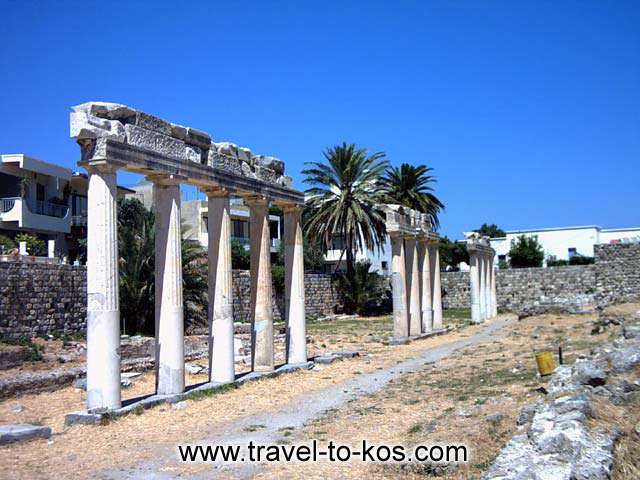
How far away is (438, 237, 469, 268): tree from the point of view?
7600 centimetres

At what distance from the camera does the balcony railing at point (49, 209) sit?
3991 cm

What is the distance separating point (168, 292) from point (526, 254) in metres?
63.0

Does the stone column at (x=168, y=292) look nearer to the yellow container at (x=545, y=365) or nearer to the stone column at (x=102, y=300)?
the stone column at (x=102, y=300)

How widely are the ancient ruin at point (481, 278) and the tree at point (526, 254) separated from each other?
3213cm

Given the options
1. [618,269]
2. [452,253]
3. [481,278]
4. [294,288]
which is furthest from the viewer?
[452,253]

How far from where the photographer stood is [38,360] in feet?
61.0

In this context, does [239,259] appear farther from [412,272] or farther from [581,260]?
[581,260]

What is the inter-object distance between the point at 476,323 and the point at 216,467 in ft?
90.5

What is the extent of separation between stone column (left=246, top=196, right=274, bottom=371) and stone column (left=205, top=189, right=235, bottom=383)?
1602mm

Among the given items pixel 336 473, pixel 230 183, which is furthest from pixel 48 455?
pixel 230 183

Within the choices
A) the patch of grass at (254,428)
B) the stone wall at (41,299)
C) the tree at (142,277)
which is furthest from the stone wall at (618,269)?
the patch of grass at (254,428)

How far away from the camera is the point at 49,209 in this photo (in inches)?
1625

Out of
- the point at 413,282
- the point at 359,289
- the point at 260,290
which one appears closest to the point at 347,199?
the point at 359,289

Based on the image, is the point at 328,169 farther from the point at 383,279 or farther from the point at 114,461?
the point at 114,461
